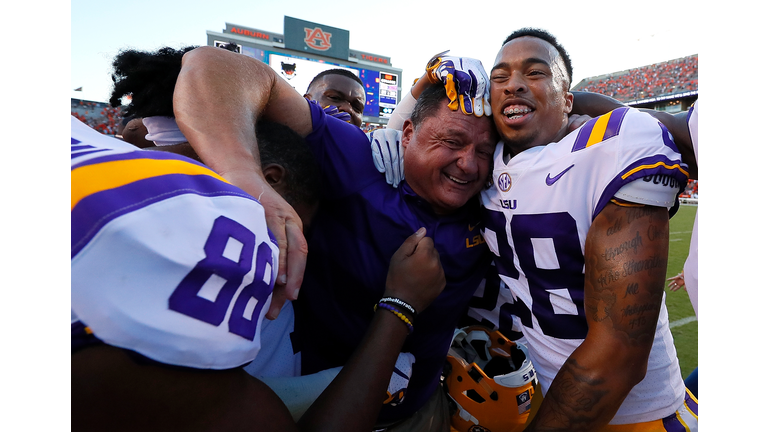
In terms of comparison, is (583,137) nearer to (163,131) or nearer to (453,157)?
(453,157)

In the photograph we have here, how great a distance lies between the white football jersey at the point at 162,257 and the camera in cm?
53

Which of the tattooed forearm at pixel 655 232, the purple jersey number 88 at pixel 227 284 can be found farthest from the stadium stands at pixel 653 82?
the purple jersey number 88 at pixel 227 284

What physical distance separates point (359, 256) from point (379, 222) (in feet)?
0.55

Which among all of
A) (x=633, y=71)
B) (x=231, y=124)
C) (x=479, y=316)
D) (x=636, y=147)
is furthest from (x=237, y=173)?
(x=633, y=71)

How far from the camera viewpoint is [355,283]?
5.63 feet

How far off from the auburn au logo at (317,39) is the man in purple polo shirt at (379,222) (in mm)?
19359

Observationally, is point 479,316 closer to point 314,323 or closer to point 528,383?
point 528,383

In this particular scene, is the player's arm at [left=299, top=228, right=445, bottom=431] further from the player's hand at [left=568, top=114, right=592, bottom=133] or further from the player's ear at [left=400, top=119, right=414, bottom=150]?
the player's hand at [left=568, top=114, right=592, bottom=133]

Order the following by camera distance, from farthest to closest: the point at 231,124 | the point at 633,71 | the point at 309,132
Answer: the point at 633,71 → the point at 309,132 → the point at 231,124

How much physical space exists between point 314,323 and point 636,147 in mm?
1371

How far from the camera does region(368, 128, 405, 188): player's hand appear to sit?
6.20 feet

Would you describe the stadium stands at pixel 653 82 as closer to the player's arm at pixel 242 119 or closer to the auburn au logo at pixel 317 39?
the auburn au logo at pixel 317 39

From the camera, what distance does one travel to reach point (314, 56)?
19.4 meters

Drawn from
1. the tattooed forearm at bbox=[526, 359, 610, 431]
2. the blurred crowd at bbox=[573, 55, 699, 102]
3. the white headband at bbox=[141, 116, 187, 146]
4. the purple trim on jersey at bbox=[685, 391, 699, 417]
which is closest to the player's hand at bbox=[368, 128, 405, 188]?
the white headband at bbox=[141, 116, 187, 146]
